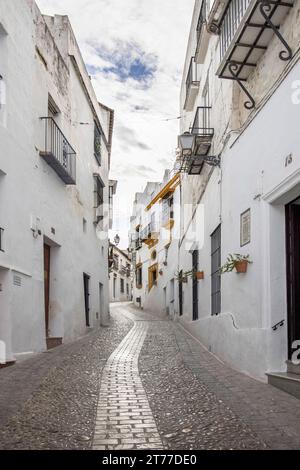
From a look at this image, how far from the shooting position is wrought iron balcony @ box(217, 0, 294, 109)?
20.8 ft

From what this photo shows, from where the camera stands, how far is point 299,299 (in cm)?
636

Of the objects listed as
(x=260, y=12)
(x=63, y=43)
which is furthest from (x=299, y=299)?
(x=63, y=43)

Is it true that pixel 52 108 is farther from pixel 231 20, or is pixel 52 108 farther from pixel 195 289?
pixel 195 289

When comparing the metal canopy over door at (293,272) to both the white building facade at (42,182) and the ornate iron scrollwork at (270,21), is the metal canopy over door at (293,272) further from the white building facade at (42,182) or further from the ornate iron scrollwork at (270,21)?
the white building facade at (42,182)

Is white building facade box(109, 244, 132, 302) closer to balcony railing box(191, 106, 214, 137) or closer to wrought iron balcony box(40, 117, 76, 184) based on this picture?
wrought iron balcony box(40, 117, 76, 184)

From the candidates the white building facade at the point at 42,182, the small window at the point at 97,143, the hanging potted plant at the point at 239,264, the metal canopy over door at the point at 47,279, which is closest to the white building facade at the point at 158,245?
the small window at the point at 97,143

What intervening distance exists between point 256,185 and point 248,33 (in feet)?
6.67

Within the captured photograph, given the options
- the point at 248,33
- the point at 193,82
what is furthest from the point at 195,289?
the point at 248,33

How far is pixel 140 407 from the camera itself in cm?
523

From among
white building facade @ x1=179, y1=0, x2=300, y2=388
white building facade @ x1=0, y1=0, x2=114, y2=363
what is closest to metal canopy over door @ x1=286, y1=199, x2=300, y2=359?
white building facade @ x1=179, y1=0, x2=300, y2=388

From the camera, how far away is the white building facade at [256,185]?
20.5 feet

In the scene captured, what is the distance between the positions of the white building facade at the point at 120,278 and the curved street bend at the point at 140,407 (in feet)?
113

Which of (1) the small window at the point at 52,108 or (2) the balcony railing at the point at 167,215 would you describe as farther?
(2) the balcony railing at the point at 167,215

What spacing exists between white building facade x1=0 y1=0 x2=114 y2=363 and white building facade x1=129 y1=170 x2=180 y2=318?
673 cm
